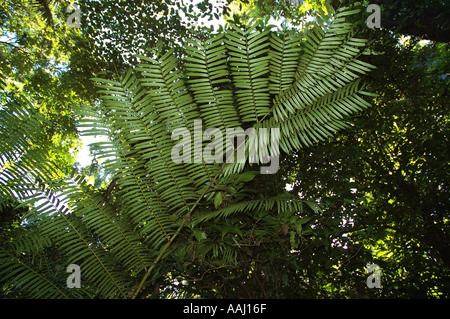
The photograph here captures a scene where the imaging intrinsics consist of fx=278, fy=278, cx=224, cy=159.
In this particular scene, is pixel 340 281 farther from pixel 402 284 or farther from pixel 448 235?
pixel 448 235

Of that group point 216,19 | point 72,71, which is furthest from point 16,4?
point 216,19

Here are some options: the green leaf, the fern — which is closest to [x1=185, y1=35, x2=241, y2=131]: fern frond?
the fern

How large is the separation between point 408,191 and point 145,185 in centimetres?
165

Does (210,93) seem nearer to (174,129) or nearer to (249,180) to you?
(174,129)
